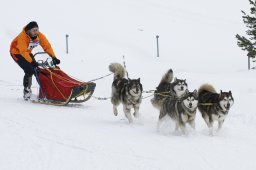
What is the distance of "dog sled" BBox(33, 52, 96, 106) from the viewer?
33.2 feet

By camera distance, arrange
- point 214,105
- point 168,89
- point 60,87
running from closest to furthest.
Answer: point 214,105, point 168,89, point 60,87

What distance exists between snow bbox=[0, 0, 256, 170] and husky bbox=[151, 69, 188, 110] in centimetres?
40

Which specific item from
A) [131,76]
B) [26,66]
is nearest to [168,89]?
[26,66]

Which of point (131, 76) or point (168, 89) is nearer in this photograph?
point (168, 89)

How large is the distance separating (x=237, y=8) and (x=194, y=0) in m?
3.45

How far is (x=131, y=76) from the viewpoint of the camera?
16203mm

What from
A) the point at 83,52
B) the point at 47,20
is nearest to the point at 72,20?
the point at 47,20

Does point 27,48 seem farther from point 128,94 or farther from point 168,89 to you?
point 168,89

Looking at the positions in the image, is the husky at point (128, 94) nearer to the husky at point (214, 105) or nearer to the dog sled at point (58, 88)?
the dog sled at point (58, 88)

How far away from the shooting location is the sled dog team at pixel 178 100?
781 centimetres

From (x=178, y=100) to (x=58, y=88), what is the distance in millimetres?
3216

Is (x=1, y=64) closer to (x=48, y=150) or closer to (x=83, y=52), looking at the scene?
(x=83, y=52)

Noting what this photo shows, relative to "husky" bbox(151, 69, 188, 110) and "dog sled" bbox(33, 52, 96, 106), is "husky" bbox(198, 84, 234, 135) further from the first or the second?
"dog sled" bbox(33, 52, 96, 106)

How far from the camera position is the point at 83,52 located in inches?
794
